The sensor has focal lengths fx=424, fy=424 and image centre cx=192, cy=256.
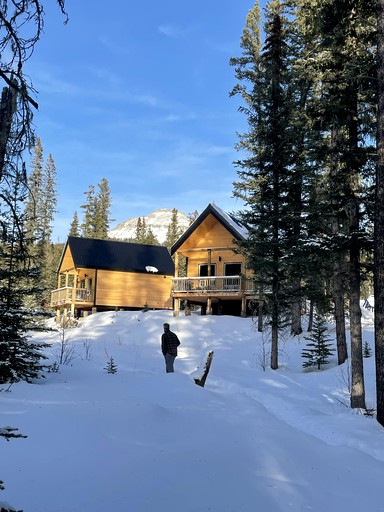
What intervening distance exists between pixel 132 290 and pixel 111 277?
6.52 ft

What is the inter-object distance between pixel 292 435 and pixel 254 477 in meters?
2.45

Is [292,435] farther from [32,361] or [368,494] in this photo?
[32,361]

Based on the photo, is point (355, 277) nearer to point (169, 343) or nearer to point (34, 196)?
point (169, 343)

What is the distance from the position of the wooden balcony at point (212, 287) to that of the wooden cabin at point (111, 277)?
7.90 metres

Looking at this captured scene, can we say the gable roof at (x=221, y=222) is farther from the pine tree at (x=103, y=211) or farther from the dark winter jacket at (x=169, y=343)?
the pine tree at (x=103, y=211)

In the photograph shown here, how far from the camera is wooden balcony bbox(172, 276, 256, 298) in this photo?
24.5 m

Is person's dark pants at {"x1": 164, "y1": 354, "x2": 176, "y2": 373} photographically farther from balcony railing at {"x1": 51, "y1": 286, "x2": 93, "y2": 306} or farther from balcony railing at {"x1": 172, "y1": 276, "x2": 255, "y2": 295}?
balcony railing at {"x1": 51, "y1": 286, "x2": 93, "y2": 306}

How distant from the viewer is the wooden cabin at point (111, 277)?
31.8 meters

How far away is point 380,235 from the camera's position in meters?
8.60

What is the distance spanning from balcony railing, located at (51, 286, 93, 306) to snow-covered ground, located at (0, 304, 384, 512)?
699 inches

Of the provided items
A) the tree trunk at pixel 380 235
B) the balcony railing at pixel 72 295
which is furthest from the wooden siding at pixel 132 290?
the tree trunk at pixel 380 235

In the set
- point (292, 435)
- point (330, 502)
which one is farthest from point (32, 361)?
point (330, 502)

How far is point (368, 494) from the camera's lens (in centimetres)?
486

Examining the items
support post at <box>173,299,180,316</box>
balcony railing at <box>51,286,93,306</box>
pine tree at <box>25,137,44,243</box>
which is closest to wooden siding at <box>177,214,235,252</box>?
support post at <box>173,299,180,316</box>
